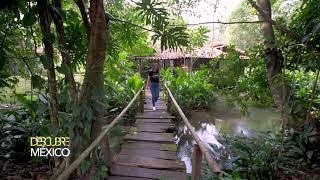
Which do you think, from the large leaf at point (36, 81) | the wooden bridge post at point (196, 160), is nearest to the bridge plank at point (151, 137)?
the wooden bridge post at point (196, 160)

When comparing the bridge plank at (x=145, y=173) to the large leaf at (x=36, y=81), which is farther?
the bridge plank at (x=145, y=173)

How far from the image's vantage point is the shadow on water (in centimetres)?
686

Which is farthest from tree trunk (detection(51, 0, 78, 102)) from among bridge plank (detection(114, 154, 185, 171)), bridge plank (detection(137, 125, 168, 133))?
bridge plank (detection(137, 125, 168, 133))

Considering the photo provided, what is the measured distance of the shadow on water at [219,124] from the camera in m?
6.86

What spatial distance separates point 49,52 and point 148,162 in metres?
2.29

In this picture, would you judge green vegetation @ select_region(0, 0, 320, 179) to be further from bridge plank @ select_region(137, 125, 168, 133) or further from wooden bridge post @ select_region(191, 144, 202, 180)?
bridge plank @ select_region(137, 125, 168, 133)

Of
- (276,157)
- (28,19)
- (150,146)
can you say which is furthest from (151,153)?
(28,19)

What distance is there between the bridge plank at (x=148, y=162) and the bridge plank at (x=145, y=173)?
0.34 ft

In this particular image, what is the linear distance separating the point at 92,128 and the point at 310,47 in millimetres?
2777

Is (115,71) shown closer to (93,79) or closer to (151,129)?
(151,129)

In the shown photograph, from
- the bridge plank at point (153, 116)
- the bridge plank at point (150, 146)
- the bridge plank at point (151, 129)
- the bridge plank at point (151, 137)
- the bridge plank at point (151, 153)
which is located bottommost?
the bridge plank at point (151, 153)

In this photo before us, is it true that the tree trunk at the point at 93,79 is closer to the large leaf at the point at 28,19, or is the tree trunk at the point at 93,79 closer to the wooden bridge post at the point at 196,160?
the large leaf at the point at 28,19

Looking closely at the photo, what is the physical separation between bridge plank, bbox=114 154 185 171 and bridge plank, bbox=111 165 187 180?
10cm

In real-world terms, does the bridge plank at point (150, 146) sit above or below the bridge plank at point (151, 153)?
above
